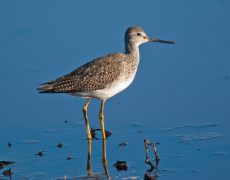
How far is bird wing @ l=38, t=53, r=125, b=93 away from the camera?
10.5 m

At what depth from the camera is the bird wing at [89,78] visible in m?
10.5

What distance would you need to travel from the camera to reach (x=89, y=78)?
1066cm

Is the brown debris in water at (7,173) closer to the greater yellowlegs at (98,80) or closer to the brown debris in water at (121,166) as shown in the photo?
the brown debris in water at (121,166)

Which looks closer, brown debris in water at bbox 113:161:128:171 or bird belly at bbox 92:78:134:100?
brown debris in water at bbox 113:161:128:171

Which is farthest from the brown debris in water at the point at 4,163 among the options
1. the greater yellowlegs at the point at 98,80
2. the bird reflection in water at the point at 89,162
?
the greater yellowlegs at the point at 98,80

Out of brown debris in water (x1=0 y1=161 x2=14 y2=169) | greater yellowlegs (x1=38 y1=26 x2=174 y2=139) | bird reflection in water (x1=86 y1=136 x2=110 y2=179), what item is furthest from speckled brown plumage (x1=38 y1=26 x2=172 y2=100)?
brown debris in water (x1=0 y1=161 x2=14 y2=169)

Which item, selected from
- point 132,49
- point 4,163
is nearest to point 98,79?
point 132,49

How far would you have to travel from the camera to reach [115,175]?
923 centimetres

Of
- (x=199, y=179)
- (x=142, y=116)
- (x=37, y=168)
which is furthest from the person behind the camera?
(x=142, y=116)

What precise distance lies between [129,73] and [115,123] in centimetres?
90

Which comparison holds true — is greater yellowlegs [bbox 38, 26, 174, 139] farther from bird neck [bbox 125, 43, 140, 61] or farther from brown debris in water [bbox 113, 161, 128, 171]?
brown debris in water [bbox 113, 161, 128, 171]

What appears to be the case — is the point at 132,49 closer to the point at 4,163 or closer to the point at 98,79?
the point at 98,79

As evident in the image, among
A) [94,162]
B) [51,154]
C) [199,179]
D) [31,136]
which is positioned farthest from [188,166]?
[31,136]

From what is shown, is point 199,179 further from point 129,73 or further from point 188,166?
point 129,73
